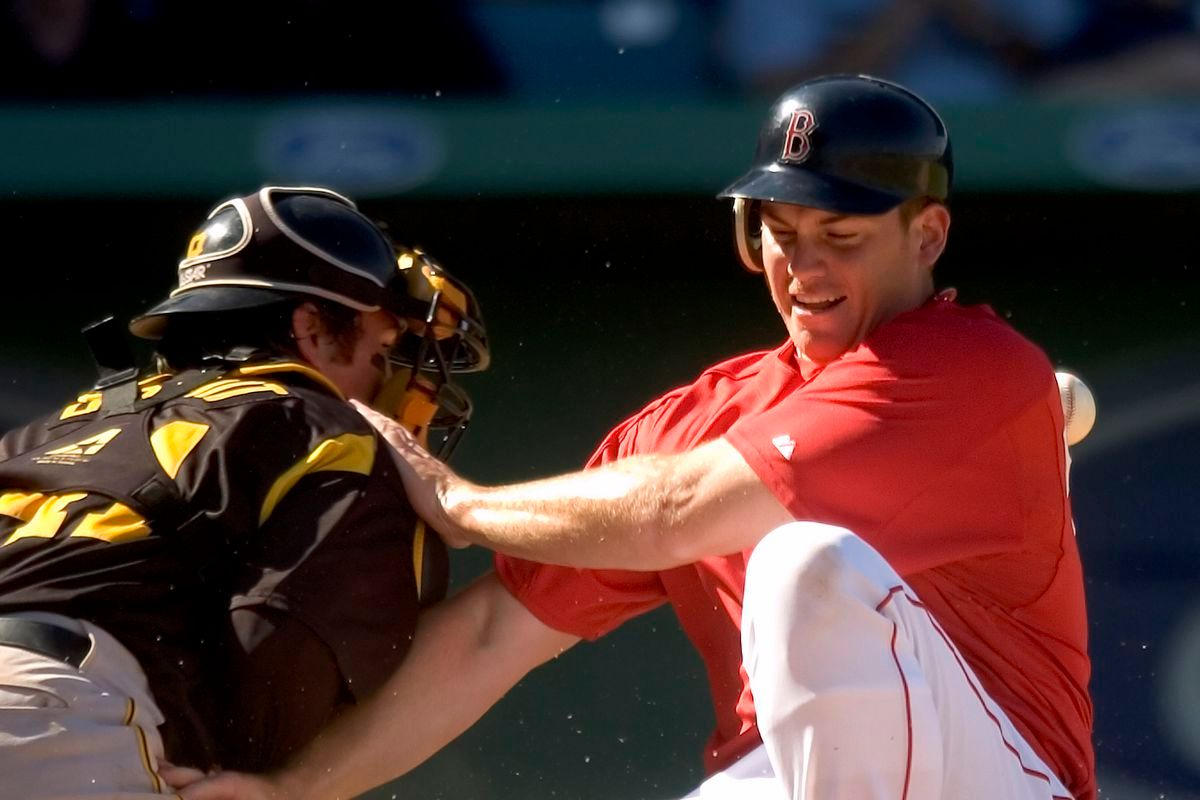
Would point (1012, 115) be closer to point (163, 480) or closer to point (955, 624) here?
point (955, 624)

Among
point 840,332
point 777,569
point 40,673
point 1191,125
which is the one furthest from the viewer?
point 1191,125

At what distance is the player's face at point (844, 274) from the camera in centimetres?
287

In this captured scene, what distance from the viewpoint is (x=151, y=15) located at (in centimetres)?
495

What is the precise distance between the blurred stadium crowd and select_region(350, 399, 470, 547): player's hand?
2.11 metres

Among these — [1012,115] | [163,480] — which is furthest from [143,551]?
[1012,115]

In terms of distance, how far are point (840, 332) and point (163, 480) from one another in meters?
1.04

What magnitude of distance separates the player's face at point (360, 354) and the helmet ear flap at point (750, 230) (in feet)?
1.98

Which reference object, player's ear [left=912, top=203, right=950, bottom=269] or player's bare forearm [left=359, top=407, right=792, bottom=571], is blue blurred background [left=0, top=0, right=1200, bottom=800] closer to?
player's ear [left=912, top=203, right=950, bottom=269]

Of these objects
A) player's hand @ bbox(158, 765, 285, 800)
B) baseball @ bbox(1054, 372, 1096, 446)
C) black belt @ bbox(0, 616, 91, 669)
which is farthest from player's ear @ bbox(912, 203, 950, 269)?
black belt @ bbox(0, 616, 91, 669)

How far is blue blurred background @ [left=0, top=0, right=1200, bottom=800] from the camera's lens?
4.91 m

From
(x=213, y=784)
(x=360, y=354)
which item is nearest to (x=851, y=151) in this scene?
(x=360, y=354)

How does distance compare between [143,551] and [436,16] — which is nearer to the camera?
[143,551]

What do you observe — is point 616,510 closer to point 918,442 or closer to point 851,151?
point 918,442

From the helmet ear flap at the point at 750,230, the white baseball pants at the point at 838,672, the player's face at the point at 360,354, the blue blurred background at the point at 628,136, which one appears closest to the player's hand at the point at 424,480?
the player's face at the point at 360,354
